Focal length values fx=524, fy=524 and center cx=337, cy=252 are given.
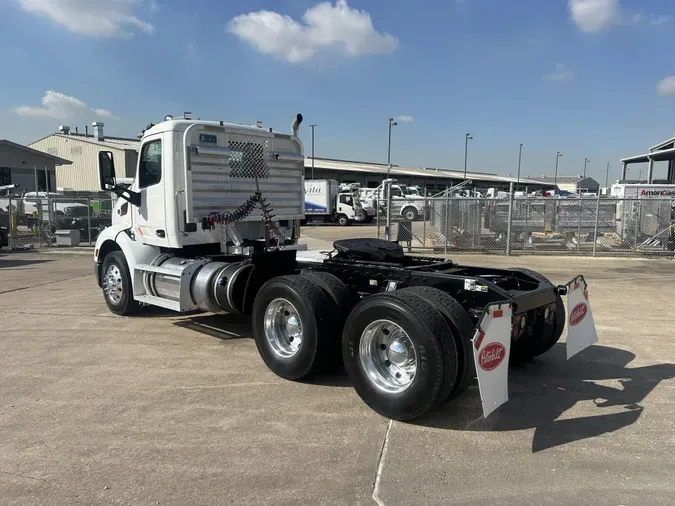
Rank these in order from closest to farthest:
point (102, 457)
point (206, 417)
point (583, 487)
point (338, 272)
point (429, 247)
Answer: point (583, 487) < point (102, 457) < point (206, 417) < point (338, 272) < point (429, 247)

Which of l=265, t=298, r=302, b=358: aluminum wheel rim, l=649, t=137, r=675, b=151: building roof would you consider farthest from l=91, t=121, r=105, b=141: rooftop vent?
l=649, t=137, r=675, b=151: building roof

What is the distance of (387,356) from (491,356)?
37.7 inches

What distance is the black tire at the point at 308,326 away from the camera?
4.85 metres

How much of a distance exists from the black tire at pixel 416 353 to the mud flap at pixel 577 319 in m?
1.69

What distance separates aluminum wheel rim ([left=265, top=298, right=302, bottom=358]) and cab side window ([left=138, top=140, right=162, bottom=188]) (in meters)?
2.80

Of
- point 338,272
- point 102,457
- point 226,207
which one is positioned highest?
point 226,207

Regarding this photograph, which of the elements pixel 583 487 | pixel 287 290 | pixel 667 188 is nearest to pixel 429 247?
pixel 667 188

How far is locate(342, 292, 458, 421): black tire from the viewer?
393 cm

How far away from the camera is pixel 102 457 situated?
3730 mm

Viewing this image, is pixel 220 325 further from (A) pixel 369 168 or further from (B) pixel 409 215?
(A) pixel 369 168

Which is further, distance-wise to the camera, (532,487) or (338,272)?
(338,272)

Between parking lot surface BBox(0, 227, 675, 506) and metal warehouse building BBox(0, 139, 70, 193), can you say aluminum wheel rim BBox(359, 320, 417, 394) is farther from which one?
metal warehouse building BBox(0, 139, 70, 193)

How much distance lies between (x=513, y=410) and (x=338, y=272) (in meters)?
2.15

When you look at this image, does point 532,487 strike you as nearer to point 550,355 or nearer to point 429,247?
point 550,355
